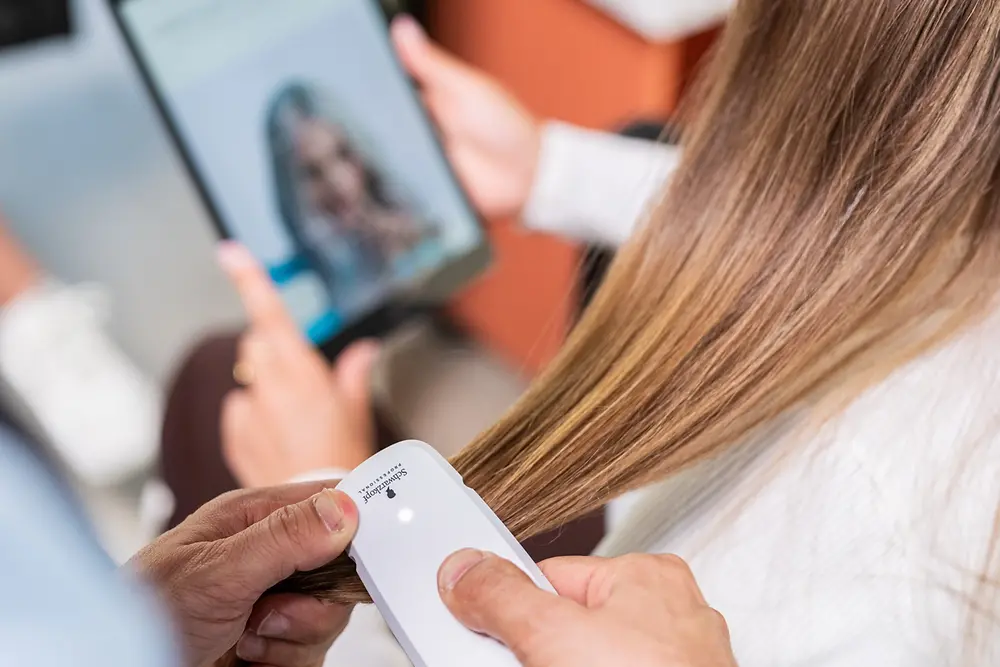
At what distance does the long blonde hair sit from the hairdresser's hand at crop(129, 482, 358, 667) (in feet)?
0.08

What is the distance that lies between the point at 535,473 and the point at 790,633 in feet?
0.36

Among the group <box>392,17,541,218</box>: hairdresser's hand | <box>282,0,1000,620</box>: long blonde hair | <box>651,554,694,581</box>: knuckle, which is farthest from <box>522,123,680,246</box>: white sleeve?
<box>651,554,694,581</box>: knuckle

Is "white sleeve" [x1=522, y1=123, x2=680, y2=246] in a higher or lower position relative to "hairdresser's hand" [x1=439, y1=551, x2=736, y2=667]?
lower

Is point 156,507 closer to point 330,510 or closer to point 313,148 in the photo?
point 313,148

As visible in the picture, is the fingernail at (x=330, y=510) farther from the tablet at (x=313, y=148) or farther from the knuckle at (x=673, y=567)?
the tablet at (x=313, y=148)

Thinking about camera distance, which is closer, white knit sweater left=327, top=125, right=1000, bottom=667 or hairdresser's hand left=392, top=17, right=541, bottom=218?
white knit sweater left=327, top=125, right=1000, bottom=667

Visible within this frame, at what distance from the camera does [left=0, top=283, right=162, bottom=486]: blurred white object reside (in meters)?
0.70

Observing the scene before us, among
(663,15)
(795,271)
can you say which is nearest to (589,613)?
(795,271)

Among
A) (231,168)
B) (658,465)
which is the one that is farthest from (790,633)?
(231,168)

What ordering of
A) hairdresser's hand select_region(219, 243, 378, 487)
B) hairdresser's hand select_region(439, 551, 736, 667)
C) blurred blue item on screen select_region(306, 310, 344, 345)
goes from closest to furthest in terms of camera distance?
hairdresser's hand select_region(439, 551, 736, 667)
hairdresser's hand select_region(219, 243, 378, 487)
blurred blue item on screen select_region(306, 310, 344, 345)

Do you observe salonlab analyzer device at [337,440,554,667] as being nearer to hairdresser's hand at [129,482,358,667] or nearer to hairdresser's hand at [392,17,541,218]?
hairdresser's hand at [129,482,358,667]

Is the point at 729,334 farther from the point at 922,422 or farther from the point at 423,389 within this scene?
the point at 423,389

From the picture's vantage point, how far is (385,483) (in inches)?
11.3

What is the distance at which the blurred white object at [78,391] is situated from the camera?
703 millimetres
